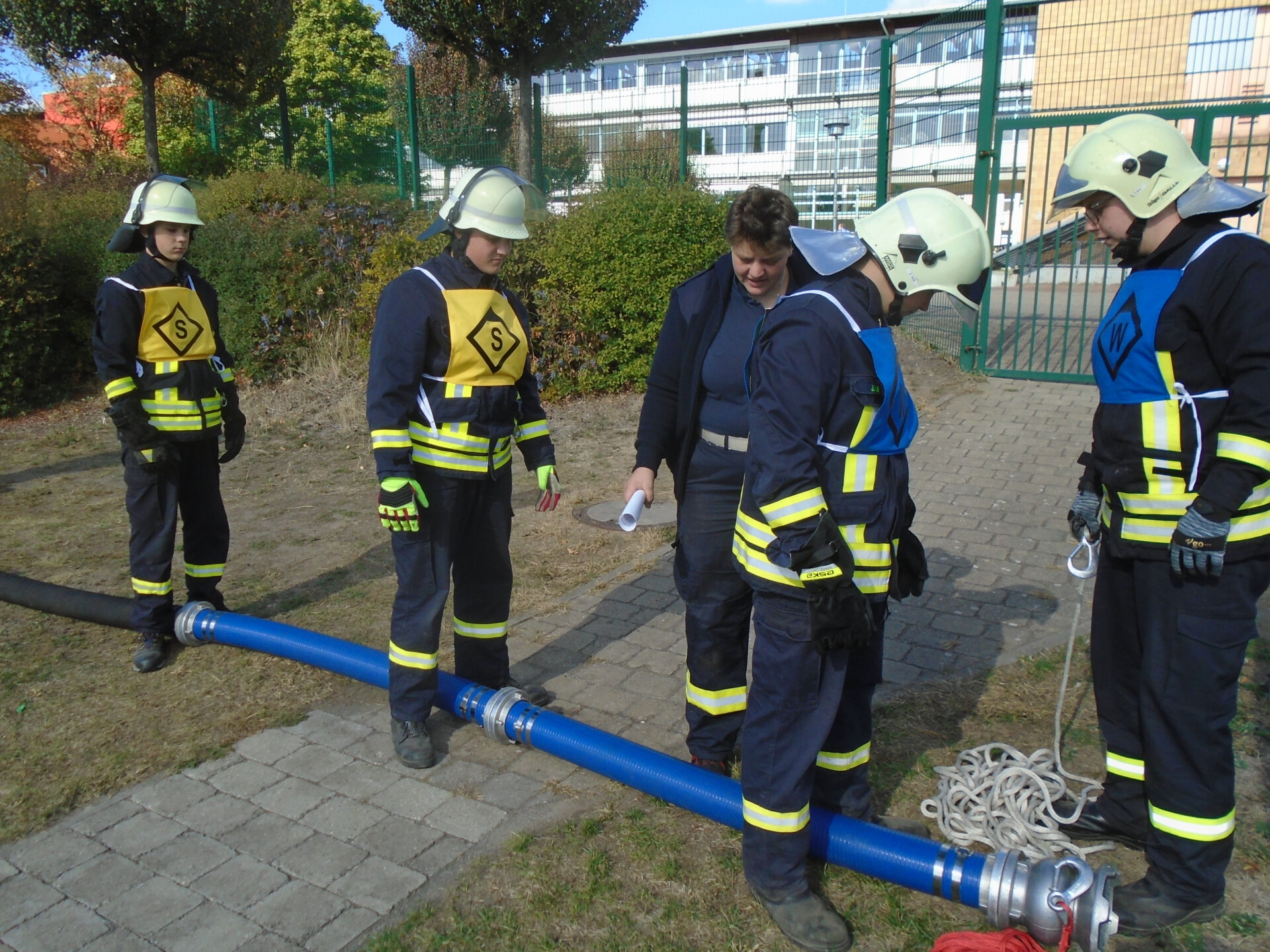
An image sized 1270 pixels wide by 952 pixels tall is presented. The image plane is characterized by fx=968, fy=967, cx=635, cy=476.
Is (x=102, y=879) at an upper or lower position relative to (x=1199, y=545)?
lower

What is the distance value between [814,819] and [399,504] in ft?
5.68

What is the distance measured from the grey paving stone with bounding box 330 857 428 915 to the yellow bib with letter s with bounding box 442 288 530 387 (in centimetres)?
166

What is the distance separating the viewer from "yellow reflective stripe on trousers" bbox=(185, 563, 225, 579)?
4.84 meters

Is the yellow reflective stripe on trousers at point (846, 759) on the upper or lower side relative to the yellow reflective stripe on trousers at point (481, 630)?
lower

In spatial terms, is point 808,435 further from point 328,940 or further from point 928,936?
point 328,940

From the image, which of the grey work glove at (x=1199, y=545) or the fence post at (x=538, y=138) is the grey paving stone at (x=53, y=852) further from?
the fence post at (x=538, y=138)

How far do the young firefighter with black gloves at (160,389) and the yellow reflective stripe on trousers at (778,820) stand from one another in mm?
3117

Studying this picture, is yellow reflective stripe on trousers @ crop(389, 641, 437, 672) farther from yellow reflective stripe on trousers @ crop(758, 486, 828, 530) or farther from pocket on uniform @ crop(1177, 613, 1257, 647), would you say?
pocket on uniform @ crop(1177, 613, 1257, 647)

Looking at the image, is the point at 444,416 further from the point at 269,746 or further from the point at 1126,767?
the point at 1126,767

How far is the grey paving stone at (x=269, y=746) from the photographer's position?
12.2 feet

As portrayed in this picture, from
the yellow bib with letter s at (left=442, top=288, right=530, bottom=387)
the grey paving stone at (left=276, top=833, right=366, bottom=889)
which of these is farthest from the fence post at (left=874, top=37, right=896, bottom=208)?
the grey paving stone at (left=276, top=833, right=366, bottom=889)

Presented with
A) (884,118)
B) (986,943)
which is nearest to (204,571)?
(986,943)

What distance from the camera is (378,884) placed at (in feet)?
9.70

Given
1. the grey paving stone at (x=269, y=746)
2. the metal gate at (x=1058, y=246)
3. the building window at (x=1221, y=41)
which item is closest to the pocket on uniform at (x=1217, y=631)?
the grey paving stone at (x=269, y=746)
